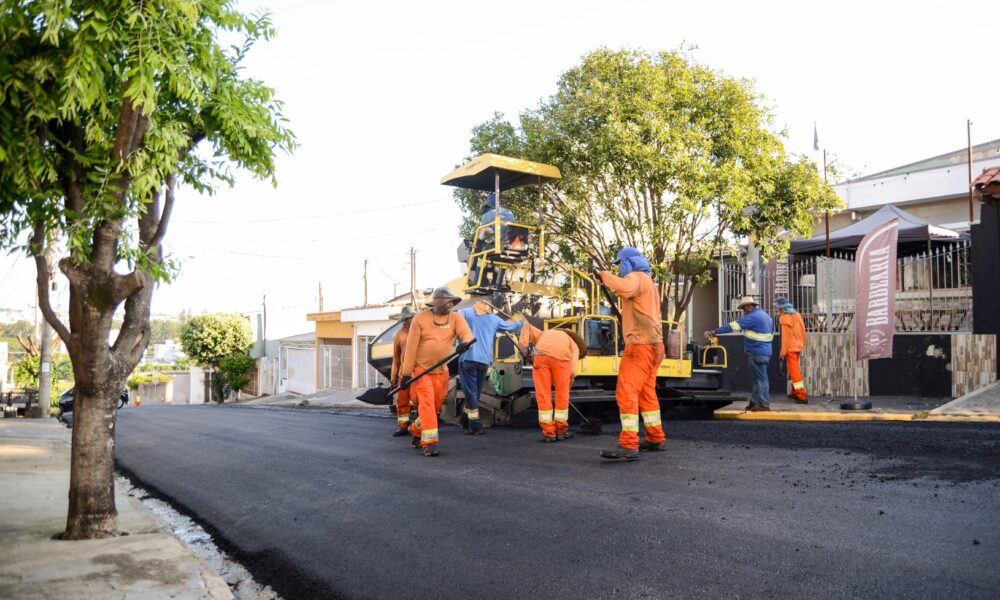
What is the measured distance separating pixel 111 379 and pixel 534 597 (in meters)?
3.10

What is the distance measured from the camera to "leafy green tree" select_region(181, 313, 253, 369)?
136ft

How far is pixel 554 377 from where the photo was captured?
29.5ft

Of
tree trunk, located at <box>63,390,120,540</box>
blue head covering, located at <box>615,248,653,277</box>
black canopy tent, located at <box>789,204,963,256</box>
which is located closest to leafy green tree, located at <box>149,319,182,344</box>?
black canopy tent, located at <box>789,204,963,256</box>

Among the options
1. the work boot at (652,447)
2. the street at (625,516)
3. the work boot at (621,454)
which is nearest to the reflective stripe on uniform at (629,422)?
the work boot at (621,454)

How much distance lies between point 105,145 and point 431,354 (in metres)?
4.23

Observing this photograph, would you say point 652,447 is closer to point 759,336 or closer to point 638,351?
point 638,351

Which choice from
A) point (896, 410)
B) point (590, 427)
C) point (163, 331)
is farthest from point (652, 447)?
point (163, 331)

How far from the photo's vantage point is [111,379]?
5.12 m

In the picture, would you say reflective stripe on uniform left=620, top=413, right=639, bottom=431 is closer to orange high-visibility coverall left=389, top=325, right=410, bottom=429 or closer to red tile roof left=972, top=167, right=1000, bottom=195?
orange high-visibility coverall left=389, top=325, right=410, bottom=429

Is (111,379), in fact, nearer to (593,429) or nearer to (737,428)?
(593,429)

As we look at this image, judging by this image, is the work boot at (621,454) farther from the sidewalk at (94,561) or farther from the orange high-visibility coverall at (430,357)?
the sidewalk at (94,561)

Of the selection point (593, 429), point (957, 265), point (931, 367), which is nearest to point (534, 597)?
point (593, 429)

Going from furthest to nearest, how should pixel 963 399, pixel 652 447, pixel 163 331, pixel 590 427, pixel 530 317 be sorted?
1. pixel 163 331
2. pixel 530 317
3. pixel 963 399
4. pixel 590 427
5. pixel 652 447

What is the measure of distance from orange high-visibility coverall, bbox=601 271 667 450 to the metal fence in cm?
791
